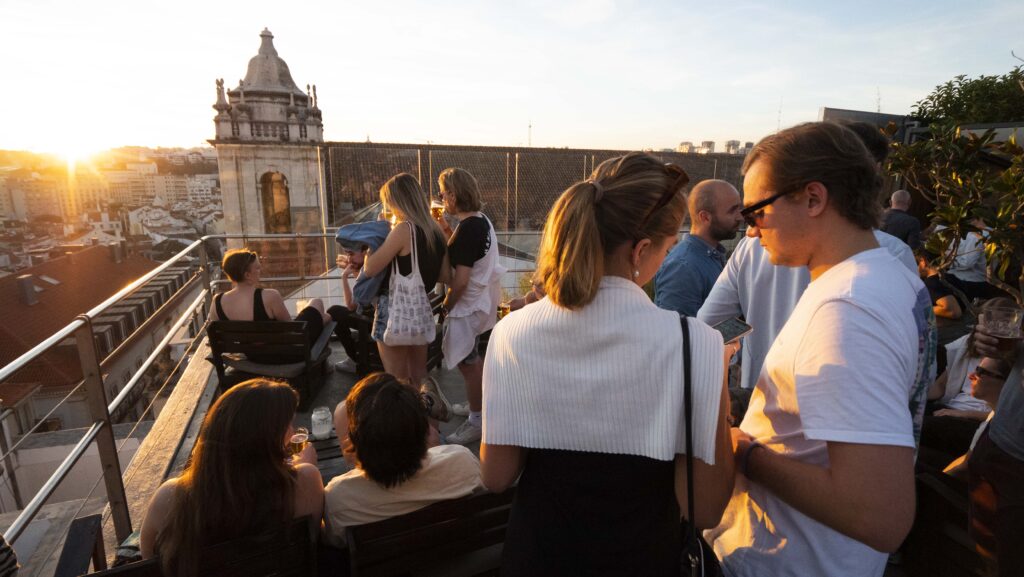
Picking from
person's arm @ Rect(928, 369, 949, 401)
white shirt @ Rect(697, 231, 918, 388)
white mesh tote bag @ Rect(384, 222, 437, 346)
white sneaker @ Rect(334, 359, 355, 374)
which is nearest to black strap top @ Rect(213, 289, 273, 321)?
white sneaker @ Rect(334, 359, 355, 374)

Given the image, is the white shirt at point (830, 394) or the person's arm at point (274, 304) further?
the person's arm at point (274, 304)

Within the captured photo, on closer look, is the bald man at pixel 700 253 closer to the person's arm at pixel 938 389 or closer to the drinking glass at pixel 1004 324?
the drinking glass at pixel 1004 324

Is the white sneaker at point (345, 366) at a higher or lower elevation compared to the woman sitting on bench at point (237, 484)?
lower

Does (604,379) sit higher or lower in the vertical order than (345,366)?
higher

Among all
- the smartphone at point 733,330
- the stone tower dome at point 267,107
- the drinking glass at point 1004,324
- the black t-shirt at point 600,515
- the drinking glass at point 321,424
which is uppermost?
the stone tower dome at point 267,107

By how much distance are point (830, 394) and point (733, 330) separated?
60 centimetres

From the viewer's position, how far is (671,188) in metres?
1.19

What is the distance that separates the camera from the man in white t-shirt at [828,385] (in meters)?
0.97

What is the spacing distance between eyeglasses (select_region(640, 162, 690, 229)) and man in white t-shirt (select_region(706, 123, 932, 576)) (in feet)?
0.68

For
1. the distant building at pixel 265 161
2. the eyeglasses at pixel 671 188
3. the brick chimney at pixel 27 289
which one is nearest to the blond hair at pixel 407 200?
the eyeglasses at pixel 671 188

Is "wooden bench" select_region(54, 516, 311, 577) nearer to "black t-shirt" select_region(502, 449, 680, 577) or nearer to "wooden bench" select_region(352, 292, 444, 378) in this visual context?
"black t-shirt" select_region(502, 449, 680, 577)

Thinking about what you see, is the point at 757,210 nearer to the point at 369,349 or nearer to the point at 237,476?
the point at 237,476

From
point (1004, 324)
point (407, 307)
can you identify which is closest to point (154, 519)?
point (407, 307)

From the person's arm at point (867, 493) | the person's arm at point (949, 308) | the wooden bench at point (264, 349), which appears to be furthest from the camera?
the person's arm at point (949, 308)
